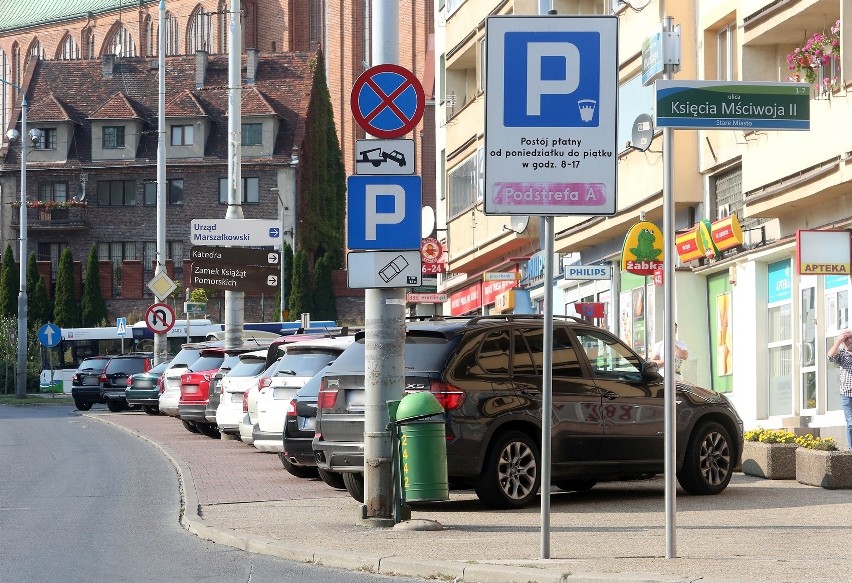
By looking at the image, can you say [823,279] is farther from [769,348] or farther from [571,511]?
[571,511]

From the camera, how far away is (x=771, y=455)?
59.1 ft

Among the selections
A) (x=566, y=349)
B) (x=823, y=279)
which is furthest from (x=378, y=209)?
(x=823, y=279)

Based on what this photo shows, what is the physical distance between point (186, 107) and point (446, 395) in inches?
3093

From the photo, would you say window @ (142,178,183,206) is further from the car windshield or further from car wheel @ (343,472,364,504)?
car wheel @ (343,472,364,504)

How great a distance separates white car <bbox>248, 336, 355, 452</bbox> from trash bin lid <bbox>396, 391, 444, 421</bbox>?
739cm

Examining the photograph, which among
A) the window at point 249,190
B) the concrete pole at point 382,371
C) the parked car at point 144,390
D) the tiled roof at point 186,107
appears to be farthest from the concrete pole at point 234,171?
the tiled roof at point 186,107

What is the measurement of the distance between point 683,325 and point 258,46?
7846 cm

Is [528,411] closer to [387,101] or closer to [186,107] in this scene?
[387,101]

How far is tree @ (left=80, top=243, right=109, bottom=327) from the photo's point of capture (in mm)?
87750

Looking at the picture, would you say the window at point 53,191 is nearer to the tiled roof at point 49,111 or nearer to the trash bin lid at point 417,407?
the tiled roof at point 49,111

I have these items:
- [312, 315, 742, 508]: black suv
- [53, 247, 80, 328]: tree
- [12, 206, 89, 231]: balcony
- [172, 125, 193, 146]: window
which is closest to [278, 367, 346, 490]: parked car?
[312, 315, 742, 508]: black suv

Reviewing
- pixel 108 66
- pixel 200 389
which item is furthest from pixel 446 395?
pixel 108 66

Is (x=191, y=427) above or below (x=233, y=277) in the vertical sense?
below

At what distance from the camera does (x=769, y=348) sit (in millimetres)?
26047
